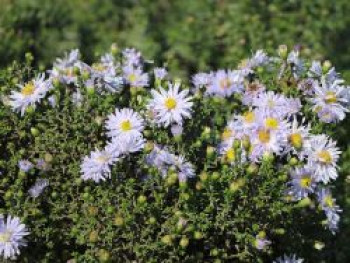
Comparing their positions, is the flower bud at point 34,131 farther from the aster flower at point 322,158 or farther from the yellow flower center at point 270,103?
the aster flower at point 322,158

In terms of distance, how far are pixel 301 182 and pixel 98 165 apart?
798 millimetres

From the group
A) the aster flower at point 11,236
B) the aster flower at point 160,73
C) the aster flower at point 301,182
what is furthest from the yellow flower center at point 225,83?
the aster flower at point 11,236

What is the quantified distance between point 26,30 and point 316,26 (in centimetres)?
192

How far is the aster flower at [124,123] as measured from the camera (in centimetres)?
282

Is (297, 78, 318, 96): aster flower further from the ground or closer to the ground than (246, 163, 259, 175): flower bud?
further from the ground

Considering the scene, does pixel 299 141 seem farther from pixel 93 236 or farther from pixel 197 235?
pixel 93 236

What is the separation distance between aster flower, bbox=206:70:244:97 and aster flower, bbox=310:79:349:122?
375 millimetres

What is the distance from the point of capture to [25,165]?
286cm

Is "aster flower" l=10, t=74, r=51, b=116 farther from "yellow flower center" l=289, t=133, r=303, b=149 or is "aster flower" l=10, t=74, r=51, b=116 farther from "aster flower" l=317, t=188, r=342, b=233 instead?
"aster flower" l=317, t=188, r=342, b=233

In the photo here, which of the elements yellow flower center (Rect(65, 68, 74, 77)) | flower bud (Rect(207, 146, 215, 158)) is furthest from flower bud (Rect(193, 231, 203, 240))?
yellow flower center (Rect(65, 68, 74, 77))

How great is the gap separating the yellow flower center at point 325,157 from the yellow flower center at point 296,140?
102 mm

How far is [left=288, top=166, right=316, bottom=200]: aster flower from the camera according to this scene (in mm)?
2867

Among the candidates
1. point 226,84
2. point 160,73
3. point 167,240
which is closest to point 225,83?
point 226,84

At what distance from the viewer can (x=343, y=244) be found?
356 cm
